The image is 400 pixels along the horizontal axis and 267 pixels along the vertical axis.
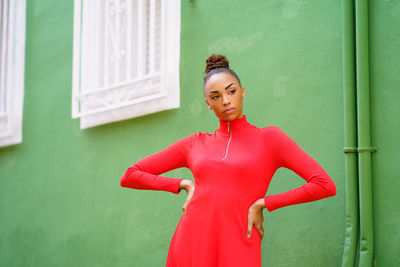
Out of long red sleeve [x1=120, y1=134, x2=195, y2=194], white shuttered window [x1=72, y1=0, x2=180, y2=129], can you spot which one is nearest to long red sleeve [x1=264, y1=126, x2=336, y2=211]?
long red sleeve [x1=120, y1=134, x2=195, y2=194]

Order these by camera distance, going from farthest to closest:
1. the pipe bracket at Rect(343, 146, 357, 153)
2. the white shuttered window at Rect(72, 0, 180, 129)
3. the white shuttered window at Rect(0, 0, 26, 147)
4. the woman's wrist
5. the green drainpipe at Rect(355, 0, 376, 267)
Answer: the white shuttered window at Rect(0, 0, 26, 147) < the white shuttered window at Rect(72, 0, 180, 129) < the pipe bracket at Rect(343, 146, 357, 153) < the green drainpipe at Rect(355, 0, 376, 267) < the woman's wrist

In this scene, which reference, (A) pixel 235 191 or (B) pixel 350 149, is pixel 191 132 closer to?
(B) pixel 350 149

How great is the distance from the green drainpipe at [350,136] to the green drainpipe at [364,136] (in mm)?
54

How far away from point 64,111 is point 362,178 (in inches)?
138

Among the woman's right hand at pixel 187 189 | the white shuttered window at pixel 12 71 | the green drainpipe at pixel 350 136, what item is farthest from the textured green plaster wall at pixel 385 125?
the white shuttered window at pixel 12 71

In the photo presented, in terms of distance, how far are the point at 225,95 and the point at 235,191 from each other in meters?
0.55

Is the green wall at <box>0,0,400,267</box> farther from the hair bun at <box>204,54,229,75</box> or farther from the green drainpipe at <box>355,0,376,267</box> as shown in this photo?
the hair bun at <box>204,54,229,75</box>

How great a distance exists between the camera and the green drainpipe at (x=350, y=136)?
344 cm

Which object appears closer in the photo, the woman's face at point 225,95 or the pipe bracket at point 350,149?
the woman's face at point 225,95

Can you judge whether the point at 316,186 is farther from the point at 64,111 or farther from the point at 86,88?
the point at 64,111

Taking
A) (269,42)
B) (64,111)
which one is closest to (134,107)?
(64,111)

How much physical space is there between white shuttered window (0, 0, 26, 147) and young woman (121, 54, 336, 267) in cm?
367

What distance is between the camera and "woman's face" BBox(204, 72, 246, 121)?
10.3ft

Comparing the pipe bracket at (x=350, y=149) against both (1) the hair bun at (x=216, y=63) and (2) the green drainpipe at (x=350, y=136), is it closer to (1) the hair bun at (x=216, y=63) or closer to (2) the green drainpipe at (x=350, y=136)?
(2) the green drainpipe at (x=350, y=136)
